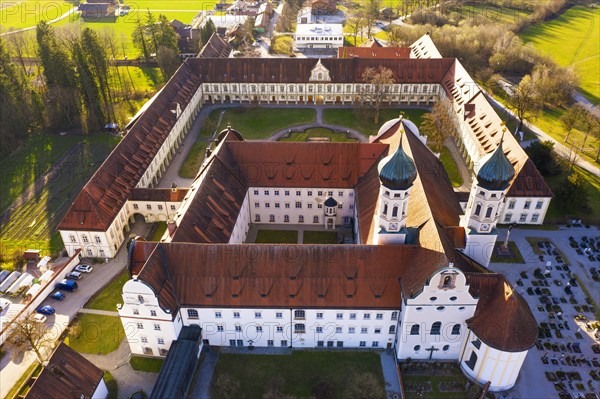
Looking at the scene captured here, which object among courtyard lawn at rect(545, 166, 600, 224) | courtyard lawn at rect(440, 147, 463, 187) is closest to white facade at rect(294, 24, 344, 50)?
courtyard lawn at rect(440, 147, 463, 187)

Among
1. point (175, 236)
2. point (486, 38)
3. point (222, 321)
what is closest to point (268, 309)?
point (222, 321)

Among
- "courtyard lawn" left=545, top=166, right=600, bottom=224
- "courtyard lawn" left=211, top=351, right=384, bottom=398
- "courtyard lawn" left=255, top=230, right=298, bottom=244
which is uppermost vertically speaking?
"courtyard lawn" left=545, top=166, right=600, bottom=224

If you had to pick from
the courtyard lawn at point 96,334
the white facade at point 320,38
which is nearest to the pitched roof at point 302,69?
the white facade at point 320,38

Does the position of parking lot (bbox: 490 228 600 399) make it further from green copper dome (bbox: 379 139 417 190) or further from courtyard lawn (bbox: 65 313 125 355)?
courtyard lawn (bbox: 65 313 125 355)

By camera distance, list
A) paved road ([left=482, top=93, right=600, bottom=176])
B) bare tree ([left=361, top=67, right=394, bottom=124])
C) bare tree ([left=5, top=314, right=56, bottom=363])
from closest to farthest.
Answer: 1. bare tree ([left=5, top=314, right=56, bottom=363])
2. paved road ([left=482, top=93, right=600, bottom=176])
3. bare tree ([left=361, top=67, right=394, bottom=124])

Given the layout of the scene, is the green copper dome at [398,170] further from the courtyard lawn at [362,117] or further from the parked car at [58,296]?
the courtyard lawn at [362,117]

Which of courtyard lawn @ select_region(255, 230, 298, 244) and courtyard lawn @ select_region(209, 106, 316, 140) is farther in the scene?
courtyard lawn @ select_region(209, 106, 316, 140)

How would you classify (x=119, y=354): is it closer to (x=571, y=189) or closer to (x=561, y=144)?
(x=571, y=189)

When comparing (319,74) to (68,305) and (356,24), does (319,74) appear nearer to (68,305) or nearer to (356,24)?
(356,24)
